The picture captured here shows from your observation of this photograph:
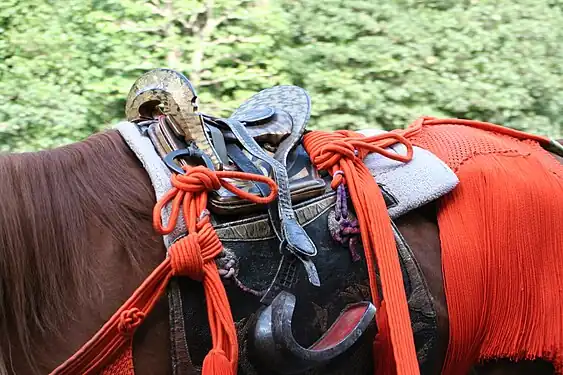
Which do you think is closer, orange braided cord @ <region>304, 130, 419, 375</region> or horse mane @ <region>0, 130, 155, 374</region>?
horse mane @ <region>0, 130, 155, 374</region>

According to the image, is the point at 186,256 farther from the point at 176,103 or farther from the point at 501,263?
the point at 501,263

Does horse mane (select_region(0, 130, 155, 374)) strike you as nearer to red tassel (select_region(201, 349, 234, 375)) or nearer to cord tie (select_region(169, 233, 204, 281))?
cord tie (select_region(169, 233, 204, 281))

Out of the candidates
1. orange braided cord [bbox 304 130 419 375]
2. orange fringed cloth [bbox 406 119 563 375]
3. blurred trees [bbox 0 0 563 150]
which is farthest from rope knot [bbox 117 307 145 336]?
blurred trees [bbox 0 0 563 150]

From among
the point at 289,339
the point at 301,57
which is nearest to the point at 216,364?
the point at 289,339

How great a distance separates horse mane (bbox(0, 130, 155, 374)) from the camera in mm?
1006

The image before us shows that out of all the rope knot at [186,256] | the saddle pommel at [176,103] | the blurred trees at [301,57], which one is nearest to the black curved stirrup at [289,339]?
the rope knot at [186,256]

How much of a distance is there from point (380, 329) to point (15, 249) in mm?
633

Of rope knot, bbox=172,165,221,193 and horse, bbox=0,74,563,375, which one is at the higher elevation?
rope knot, bbox=172,165,221,193

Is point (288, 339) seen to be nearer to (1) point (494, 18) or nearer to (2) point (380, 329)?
(2) point (380, 329)

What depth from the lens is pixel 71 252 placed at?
1.05m

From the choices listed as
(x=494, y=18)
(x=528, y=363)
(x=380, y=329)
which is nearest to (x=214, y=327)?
(x=380, y=329)

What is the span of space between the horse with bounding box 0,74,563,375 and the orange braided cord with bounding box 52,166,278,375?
0.10 feet

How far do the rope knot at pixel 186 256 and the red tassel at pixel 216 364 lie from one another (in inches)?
5.0

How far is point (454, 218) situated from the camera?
4.33ft
